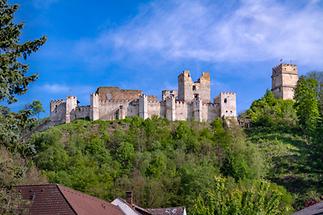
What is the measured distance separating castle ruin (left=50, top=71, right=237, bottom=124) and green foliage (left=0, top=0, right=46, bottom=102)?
92.5 m

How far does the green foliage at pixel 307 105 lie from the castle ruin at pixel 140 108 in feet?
37.1

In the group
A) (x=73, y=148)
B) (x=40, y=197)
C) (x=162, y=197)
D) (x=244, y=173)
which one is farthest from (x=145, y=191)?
(x=40, y=197)

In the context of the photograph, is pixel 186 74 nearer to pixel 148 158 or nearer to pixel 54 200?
pixel 148 158

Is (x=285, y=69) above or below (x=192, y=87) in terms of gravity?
above

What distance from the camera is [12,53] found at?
79.4 feet

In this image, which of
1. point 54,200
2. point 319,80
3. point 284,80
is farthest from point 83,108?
point 54,200

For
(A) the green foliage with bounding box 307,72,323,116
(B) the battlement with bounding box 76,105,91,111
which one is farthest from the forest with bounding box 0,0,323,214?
(B) the battlement with bounding box 76,105,91,111

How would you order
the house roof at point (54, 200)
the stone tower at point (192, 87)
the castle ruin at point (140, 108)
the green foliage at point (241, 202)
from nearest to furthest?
the green foliage at point (241, 202) → the house roof at point (54, 200) → the castle ruin at point (140, 108) → the stone tower at point (192, 87)

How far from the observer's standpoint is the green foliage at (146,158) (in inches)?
3159

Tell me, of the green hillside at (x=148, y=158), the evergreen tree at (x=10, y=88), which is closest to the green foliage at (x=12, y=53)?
the evergreen tree at (x=10, y=88)

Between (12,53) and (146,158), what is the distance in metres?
75.2

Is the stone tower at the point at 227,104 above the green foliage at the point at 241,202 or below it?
above

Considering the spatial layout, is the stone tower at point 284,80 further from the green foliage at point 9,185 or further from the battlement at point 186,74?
the green foliage at point 9,185

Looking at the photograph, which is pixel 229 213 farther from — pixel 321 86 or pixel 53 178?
pixel 321 86
